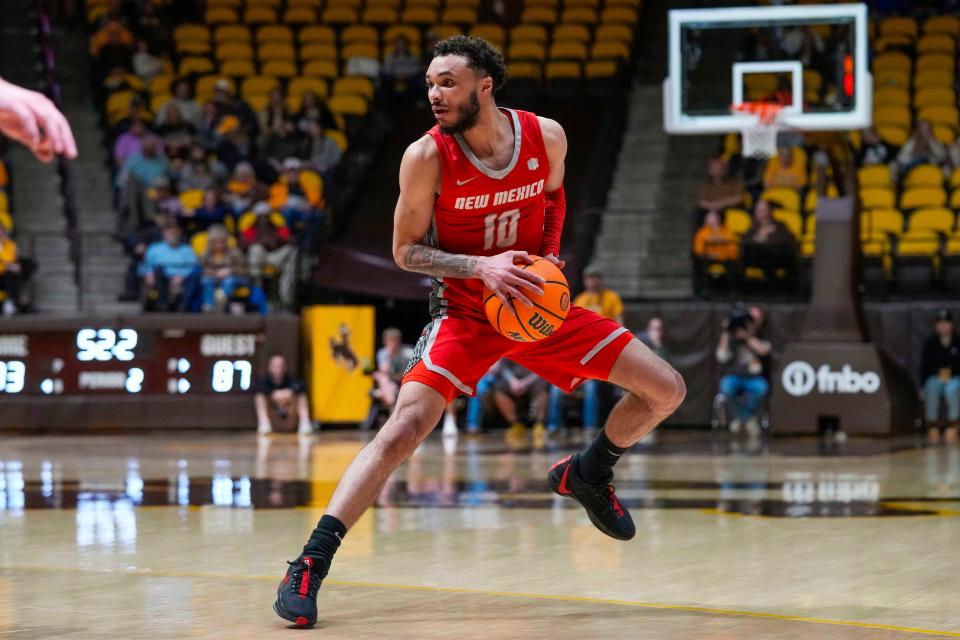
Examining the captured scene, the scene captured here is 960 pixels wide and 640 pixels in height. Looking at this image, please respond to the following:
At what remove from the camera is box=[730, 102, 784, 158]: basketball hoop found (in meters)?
17.3

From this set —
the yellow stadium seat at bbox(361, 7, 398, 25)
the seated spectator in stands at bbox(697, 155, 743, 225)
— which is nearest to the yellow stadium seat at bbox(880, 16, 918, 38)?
the seated spectator in stands at bbox(697, 155, 743, 225)

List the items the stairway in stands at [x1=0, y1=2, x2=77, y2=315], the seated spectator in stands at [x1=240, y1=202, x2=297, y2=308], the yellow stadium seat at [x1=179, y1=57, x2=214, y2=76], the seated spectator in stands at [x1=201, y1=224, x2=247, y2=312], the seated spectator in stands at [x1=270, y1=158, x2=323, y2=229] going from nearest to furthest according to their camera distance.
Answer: the seated spectator in stands at [x1=201, y1=224, x2=247, y2=312]
the seated spectator in stands at [x1=240, y1=202, x2=297, y2=308]
the seated spectator in stands at [x1=270, y1=158, x2=323, y2=229]
the stairway in stands at [x1=0, y1=2, x2=77, y2=315]
the yellow stadium seat at [x1=179, y1=57, x2=214, y2=76]

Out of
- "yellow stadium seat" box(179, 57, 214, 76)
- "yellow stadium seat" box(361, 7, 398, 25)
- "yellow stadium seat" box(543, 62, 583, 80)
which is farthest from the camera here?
"yellow stadium seat" box(361, 7, 398, 25)

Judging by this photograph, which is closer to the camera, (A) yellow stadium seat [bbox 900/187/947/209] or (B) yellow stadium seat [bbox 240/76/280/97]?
(A) yellow stadium seat [bbox 900/187/947/209]

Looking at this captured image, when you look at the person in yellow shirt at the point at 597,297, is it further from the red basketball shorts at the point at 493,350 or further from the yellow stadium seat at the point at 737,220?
the red basketball shorts at the point at 493,350

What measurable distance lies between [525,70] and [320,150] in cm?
397

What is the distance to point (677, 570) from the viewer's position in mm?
7387

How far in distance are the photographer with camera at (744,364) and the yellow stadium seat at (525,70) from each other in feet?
24.0

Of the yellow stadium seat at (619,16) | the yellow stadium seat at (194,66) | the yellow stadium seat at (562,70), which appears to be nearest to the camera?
the yellow stadium seat at (562,70)

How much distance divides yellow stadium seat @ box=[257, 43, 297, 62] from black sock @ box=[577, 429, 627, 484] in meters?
19.2

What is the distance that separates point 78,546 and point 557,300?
3.47m

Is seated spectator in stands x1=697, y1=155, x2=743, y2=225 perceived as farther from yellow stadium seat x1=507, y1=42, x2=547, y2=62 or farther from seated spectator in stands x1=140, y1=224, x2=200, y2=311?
seated spectator in stands x1=140, y1=224, x2=200, y2=311

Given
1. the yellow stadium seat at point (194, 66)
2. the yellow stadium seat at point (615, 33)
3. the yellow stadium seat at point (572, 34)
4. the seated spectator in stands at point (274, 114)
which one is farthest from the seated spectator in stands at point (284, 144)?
the yellow stadium seat at point (615, 33)

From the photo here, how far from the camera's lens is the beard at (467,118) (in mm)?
6531
